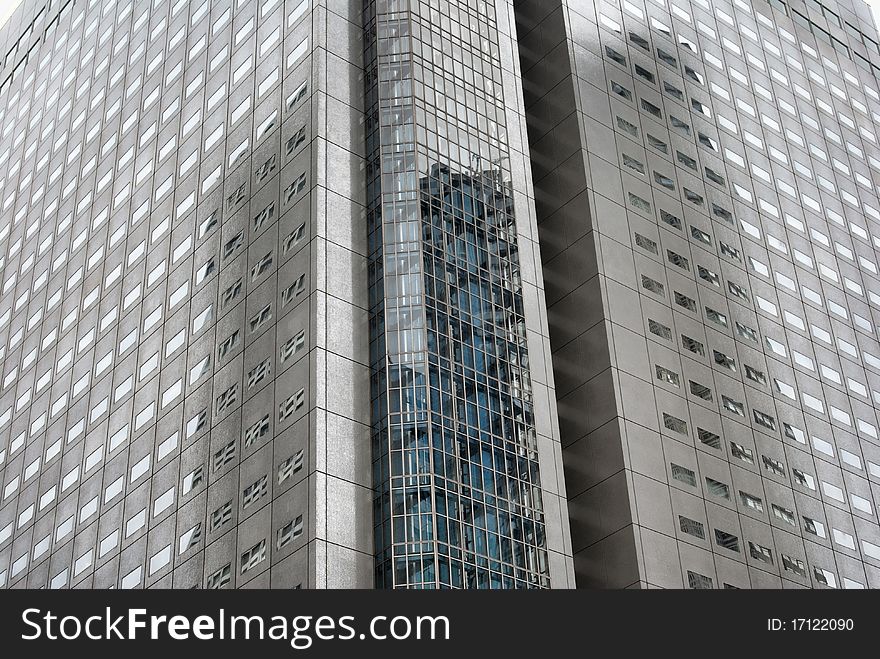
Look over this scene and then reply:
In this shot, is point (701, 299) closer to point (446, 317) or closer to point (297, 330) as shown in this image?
point (446, 317)

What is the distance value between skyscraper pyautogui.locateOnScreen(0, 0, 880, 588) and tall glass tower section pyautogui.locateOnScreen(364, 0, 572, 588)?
150mm

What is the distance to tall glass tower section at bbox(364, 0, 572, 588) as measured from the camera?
57750 mm

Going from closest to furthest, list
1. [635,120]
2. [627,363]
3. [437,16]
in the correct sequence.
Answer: [627,363], [437,16], [635,120]

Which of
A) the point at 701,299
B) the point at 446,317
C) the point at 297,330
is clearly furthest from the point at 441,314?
the point at 701,299

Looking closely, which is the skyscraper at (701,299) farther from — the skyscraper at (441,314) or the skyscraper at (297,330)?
the skyscraper at (297,330)

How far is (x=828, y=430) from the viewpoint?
7762cm

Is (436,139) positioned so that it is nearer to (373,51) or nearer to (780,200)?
(373,51)

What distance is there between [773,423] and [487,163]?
818 inches

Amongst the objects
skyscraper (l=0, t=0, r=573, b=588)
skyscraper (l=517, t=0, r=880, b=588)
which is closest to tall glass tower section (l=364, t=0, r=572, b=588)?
skyscraper (l=0, t=0, r=573, b=588)

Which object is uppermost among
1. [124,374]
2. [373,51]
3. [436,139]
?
[373,51]

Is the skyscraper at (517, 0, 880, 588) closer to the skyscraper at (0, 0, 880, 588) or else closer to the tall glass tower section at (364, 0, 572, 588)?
the skyscraper at (0, 0, 880, 588)

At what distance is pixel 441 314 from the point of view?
63.3 metres

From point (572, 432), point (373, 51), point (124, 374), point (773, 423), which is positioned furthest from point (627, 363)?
point (124, 374)

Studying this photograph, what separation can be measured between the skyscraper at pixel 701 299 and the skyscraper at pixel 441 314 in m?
0.23
